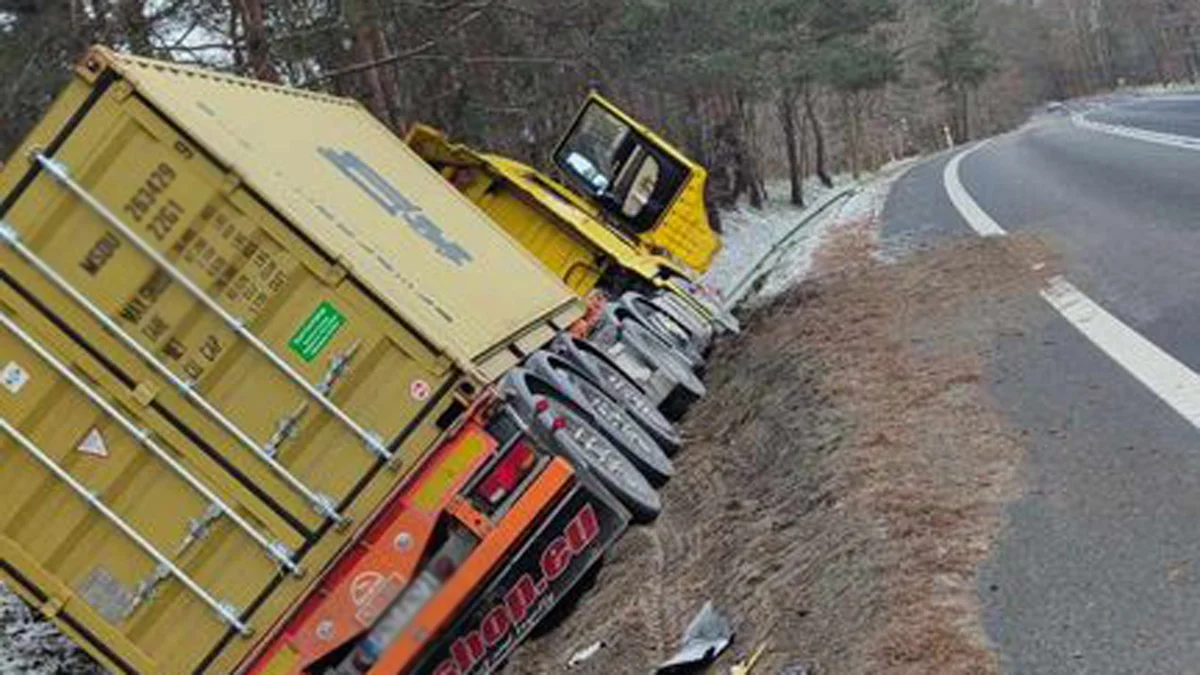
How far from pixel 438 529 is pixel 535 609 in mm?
645

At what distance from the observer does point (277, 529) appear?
6.07 metres

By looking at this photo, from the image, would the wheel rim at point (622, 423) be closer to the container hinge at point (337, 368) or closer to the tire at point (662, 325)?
the container hinge at point (337, 368)

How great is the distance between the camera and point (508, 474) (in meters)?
6.43

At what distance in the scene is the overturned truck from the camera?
19.8 feet

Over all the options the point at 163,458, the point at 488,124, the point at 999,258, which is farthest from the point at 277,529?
the point at 488,124

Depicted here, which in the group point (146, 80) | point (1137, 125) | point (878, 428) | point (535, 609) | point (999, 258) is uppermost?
point (1137, 125)

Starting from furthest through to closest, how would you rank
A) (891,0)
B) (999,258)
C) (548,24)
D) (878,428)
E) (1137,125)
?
(891,0), (1137,125), (548,24), (999,258), (878,428)

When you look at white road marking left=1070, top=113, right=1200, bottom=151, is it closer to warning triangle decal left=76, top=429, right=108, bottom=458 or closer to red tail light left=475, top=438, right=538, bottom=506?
red tail light left=475, top=438, right=538, bottom=506

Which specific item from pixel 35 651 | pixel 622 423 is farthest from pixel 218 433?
pixel 35 651

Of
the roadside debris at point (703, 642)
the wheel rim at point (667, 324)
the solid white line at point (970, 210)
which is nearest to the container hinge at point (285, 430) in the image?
the roadside debris at point (703, 642)

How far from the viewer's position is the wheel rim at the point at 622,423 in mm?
8609

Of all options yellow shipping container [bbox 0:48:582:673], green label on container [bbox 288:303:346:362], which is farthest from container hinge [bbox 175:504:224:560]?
green label on container [bbox 288:303:346:362]

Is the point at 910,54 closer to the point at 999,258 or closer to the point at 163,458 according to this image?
the point at 999,258

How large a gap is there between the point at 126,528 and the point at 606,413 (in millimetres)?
3519
